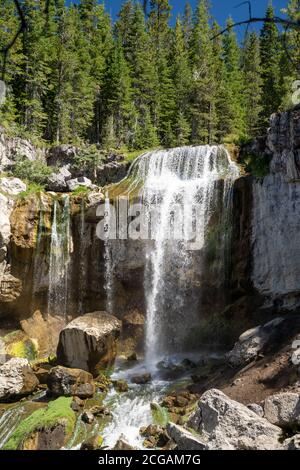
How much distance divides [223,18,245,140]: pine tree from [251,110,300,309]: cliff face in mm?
23079

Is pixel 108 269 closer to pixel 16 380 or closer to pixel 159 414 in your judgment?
pixel 16 380

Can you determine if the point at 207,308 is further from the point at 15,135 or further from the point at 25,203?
the point at 15,135

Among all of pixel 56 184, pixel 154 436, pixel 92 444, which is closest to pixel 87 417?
pixel 92 444

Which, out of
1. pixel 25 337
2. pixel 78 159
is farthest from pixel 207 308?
pixel 78 159

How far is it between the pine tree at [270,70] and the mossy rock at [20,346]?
25682 mm

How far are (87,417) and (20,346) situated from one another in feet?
29.4

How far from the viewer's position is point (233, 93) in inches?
1844

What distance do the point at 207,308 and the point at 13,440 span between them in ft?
39.7

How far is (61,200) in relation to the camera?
24.1 m

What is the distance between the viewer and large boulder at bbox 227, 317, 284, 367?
15.4 m

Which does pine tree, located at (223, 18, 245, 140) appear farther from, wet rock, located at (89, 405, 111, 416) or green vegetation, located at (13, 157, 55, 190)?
wet rock, located at (89, 405, 111, 416)

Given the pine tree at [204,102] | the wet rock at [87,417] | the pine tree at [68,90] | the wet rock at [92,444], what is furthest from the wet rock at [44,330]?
the pine tree at [204,102]

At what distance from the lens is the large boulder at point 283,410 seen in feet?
33.4

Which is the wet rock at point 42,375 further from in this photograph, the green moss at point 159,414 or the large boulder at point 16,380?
the green moss at point 159,414
